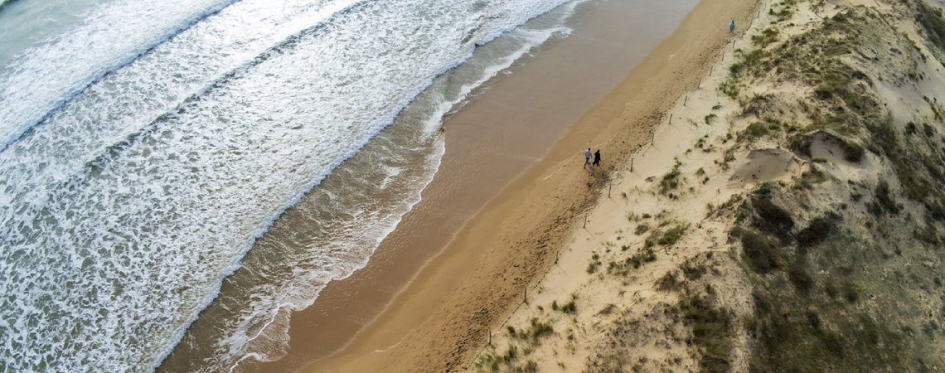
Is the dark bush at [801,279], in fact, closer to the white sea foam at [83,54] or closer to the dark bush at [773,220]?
the dark bush at [773,220]

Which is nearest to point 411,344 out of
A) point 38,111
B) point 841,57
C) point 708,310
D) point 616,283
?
point 616,283

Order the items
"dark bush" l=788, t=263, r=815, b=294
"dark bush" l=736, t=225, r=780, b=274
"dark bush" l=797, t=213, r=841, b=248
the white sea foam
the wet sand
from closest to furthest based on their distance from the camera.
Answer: "dark bush" l=788, t=263, r=815, b=294 → "dark bush" l=736, t=225, r=780, b=274 → "dark bush" l=797, t=213, r=841, b=248 → the wet sand → the white sea foam

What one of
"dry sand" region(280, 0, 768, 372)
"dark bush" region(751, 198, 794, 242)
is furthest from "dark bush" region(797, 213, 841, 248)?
"dry sand" region(280, 0, 768, 372)

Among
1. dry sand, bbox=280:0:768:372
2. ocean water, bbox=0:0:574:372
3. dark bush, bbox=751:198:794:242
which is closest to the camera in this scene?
dry sand, bbox=280:0:768:372

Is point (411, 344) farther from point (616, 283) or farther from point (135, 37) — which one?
point (135, 37)

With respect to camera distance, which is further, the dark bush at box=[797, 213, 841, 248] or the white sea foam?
the white sea foam

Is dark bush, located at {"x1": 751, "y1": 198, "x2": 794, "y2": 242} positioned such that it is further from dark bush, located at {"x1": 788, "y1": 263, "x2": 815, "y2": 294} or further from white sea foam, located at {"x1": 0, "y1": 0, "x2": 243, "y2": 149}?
white sea foam, located at {"x1": 0, "y1": 0, "x2": 243, "y2": 149}

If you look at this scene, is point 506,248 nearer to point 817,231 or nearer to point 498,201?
point 498,201
